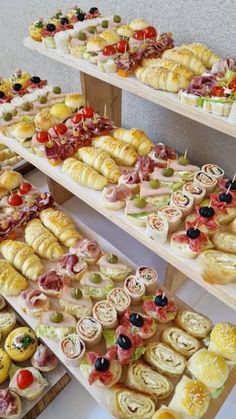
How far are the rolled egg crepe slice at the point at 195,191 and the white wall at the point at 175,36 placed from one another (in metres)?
0.58

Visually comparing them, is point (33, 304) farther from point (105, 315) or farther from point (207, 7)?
point (207, 7)

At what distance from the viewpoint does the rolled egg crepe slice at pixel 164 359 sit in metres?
1.27

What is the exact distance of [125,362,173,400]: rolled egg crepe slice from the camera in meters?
1.23

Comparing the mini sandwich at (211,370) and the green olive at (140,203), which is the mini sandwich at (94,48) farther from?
the mini sandwich at (211,370)

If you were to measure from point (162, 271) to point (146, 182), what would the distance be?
68 centimetres

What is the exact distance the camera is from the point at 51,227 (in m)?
A: 1.81

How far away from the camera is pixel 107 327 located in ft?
4.59

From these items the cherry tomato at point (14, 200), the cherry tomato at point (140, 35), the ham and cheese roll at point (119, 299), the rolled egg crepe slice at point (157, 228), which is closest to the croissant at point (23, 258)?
the cherry tomato at point (14, 200)

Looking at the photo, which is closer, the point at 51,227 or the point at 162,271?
the point at 51,227

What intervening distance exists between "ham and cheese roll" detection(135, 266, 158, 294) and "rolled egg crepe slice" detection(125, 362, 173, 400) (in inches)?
12.4

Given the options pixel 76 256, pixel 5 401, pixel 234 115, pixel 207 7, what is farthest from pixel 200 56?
pixel 5 401

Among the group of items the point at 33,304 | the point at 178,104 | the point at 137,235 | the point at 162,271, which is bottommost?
the point at 162,271

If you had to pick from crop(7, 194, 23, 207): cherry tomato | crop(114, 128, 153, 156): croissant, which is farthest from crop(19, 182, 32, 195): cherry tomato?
crop(114, 128, 153, 156): croissant

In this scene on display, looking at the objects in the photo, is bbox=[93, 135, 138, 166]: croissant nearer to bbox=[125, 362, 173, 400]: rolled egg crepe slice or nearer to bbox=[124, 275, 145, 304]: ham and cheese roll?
bbox=[124, 275, 145, 304]: ham and cheese roll
